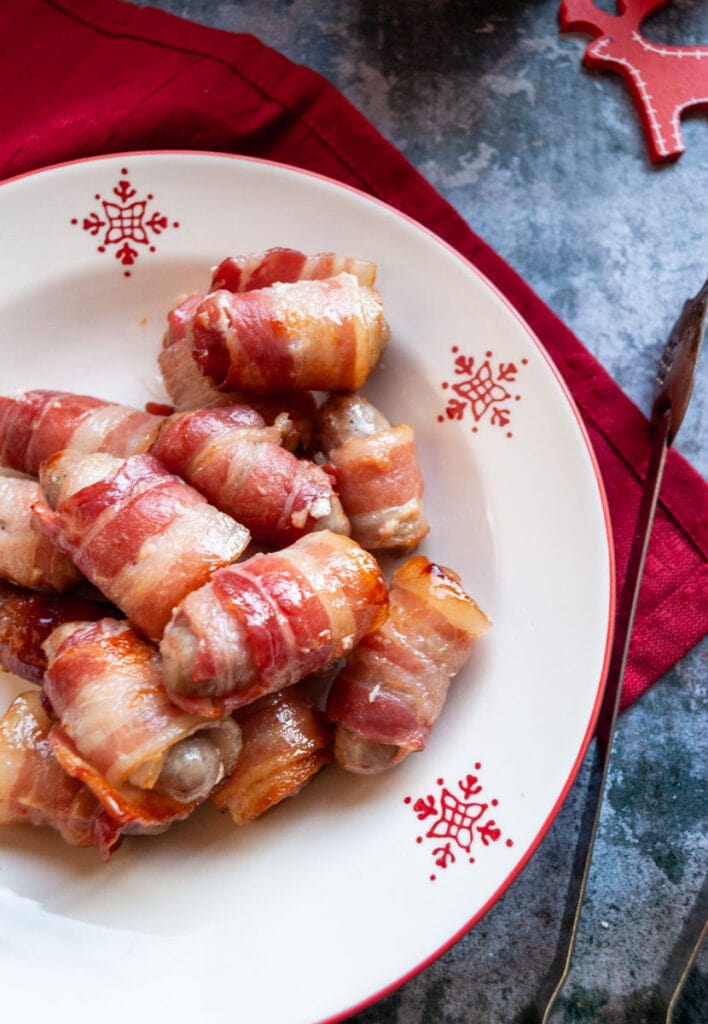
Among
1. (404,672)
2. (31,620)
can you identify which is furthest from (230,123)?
(404,672)

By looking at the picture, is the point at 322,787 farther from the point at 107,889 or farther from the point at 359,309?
the point at 359,309

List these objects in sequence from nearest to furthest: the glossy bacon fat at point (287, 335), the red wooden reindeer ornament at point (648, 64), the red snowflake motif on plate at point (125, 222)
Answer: the glossy bacon fat at point (287, 335), the red snowflake motif on plate at point (125, 222), the red wooden reindeer ornament at point (648, 64)

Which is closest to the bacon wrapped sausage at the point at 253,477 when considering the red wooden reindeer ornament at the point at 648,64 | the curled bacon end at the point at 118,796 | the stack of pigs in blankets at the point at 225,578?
the stack of pigs in blankets at the point at 225,578

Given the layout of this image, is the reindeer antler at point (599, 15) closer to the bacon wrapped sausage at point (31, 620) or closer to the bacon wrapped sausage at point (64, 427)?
the bacon wrapped sausage at point (64, 427)

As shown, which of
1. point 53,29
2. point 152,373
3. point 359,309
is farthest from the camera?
point 53,29

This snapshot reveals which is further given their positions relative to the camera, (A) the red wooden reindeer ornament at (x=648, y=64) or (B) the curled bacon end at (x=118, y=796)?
(A) the red wooden reindeer ornament at (x=648, y=64)

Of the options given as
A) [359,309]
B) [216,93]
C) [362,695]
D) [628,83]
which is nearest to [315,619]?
[362,695]

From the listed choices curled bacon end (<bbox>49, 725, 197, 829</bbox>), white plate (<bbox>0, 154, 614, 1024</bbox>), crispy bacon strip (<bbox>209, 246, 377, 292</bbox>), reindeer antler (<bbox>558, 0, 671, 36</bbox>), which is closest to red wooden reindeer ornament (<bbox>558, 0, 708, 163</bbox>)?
reindeer antler (<bbox>558, 0, 671, 36</bbox>)
